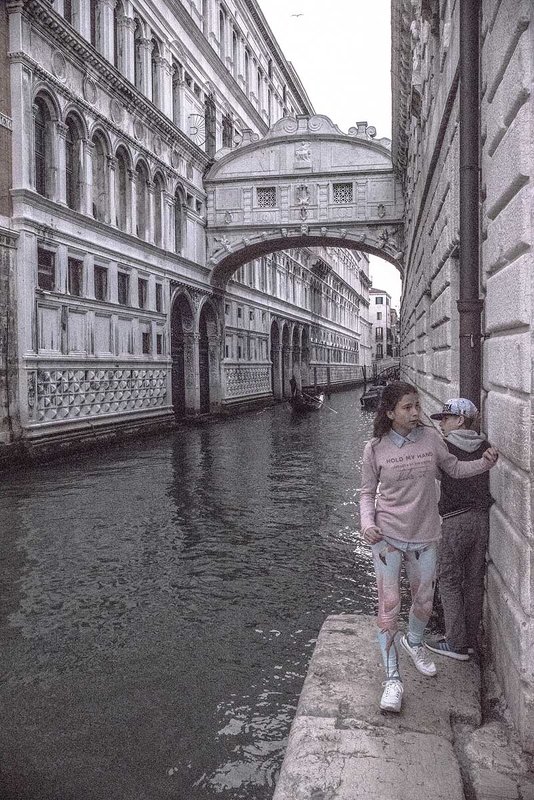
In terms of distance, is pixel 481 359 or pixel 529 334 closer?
pixel 529 334

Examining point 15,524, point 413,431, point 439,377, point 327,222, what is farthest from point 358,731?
point 327,222

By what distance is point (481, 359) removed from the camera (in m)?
4.35

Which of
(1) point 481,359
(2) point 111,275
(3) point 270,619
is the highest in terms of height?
(2) point 111,275

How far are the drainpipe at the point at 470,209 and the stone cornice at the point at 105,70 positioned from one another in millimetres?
11162

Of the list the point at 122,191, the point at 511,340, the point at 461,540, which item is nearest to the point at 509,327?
the point at 511,340

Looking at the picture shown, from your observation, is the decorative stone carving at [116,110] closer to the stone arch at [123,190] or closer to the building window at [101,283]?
the stone arch at [123,190]

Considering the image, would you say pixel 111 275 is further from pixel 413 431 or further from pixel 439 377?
pixel 413 431

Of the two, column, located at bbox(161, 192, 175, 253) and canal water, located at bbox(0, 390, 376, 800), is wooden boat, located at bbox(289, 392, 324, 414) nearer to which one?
column, located at bbox(161, 192, 175, 253)

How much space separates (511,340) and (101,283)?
572 inches

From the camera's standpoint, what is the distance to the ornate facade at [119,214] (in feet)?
42.6

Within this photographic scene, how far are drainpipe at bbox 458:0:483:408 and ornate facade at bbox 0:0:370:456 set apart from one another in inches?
392

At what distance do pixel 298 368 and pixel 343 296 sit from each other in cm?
1951

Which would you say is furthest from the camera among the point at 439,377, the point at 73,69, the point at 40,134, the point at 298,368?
the point at 298,368

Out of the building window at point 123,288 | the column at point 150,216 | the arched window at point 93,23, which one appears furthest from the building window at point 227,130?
the building window at point 123,288
